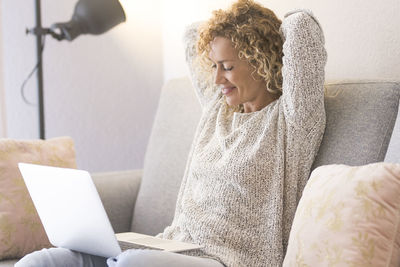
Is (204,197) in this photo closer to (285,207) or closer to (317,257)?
(285,207)

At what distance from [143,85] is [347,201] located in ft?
6.38

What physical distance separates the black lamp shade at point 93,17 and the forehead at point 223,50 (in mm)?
702

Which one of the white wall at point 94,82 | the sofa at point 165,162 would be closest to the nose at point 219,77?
the sofa at point 165,162

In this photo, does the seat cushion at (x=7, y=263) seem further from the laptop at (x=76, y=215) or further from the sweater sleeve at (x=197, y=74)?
the sweater sleeve at (x=197, y=74)

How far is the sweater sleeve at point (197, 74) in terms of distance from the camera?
203cm

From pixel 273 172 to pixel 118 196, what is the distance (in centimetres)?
77

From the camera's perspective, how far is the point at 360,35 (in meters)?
1.87

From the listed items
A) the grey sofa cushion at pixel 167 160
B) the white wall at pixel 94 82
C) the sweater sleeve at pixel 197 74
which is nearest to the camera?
the sweater sleeve at pixel 197 74

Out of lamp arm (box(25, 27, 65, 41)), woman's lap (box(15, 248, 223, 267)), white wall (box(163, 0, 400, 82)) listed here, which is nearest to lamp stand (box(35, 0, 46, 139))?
lamp arm (box(25, 27, 65, 41))

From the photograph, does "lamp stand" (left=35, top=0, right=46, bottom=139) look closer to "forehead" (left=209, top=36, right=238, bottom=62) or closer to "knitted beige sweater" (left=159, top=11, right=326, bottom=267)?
"forehead" (left=209, top=36, right=238, bottom=62)

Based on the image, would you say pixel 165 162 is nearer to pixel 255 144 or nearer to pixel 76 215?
pixel 255 144

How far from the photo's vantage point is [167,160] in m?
2.25

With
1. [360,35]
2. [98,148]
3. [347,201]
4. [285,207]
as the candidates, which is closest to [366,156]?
[285,207]

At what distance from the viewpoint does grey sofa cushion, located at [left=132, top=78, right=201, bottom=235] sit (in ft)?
7.20
